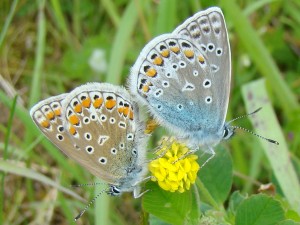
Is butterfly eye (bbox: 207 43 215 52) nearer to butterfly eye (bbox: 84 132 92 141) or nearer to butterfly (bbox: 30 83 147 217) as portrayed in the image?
butterfly (bbox: 30 83 147 217)

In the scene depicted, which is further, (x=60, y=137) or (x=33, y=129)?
(x=33, y=129)

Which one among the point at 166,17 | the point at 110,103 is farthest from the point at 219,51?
the point at 166,17

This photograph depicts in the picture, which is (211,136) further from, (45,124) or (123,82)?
(123,82)

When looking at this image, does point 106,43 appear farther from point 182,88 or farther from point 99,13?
point 182,88

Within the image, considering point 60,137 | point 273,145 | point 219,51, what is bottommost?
point 273,145

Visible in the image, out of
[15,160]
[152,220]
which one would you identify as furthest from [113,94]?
[15,160]

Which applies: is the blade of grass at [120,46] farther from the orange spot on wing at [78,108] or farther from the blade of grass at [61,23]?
the orange spot on wing at [78,108]
